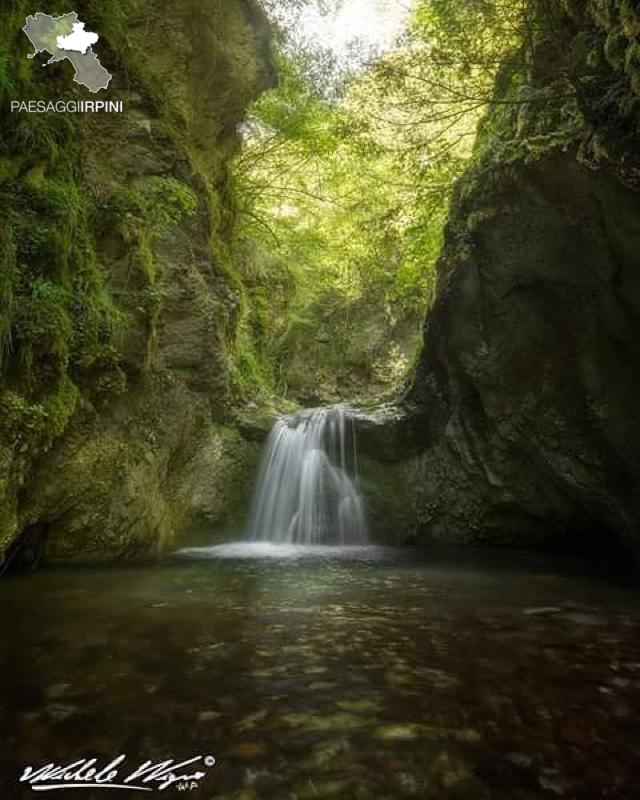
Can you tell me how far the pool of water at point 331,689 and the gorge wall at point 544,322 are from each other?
271 centimetres

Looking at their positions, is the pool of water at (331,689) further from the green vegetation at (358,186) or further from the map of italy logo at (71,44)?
the map of italy logo at (71,44)

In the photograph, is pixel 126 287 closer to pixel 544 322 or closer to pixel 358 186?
pixel 358 186

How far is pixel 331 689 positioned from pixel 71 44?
7.63 m

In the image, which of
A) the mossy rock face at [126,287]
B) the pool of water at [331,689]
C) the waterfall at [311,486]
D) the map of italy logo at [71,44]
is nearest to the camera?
the pool of water at [331,689]

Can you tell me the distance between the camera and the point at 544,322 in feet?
23.7

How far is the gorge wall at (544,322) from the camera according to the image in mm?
4668

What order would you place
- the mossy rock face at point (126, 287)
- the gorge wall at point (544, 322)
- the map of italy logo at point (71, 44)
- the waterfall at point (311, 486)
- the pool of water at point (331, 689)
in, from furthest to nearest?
the waterfall at point (311, 486) → the map of italy logo at point (71, 44) → the mossy rock face at point (126, 287) → the gorge wall at point (544, 322) → the pool of water at point (331, 689)

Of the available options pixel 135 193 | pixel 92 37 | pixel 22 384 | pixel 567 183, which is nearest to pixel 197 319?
pixel 135 193

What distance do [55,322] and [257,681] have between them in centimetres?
392

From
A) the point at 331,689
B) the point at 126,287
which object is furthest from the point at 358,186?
the point at 331,689

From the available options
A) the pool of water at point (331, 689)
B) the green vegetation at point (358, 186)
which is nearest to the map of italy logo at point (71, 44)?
the green vegetation at point (358, 186)

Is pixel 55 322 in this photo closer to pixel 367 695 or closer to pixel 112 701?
pixel 112 701

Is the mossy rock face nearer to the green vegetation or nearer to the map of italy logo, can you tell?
the map of italy logo

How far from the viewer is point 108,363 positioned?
6574 millimetres
